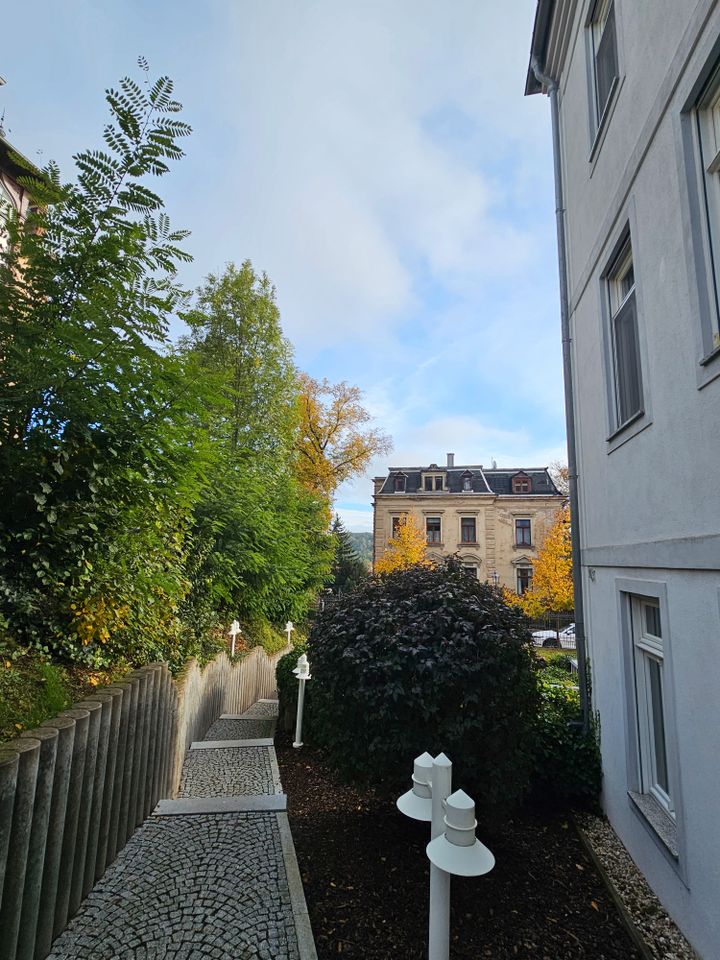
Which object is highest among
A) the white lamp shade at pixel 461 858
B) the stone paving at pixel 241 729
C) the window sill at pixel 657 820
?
the white lamp shade at pixel 461 858

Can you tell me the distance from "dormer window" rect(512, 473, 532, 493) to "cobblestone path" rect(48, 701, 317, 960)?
113ft

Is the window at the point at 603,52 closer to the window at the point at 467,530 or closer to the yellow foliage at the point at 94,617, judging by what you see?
the yellow foliage at the point at 94,617

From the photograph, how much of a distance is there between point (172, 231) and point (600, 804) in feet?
22.0

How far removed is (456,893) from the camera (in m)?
3.10

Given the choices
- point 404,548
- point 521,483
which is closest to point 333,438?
point 404,548

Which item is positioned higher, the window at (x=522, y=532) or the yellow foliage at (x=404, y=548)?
the window at (x=522, y=532)

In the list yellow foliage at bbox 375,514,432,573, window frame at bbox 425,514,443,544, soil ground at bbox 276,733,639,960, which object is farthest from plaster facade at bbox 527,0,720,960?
window frame at bbox 425,514,443,544

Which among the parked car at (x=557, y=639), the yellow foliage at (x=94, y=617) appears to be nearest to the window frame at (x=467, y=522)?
the parked car at (x=557, y=639)

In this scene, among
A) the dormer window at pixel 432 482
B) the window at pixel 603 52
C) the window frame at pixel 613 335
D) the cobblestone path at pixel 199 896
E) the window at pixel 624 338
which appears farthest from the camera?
the dormer window at pixel 432 482

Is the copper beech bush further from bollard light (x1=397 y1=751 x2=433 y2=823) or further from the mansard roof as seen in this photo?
the mansard roof

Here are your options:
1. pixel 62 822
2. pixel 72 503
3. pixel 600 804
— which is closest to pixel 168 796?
pixel 62 822

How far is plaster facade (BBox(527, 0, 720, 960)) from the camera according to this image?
2668mm

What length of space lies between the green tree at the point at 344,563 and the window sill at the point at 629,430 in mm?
26428

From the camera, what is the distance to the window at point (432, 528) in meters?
35.8
